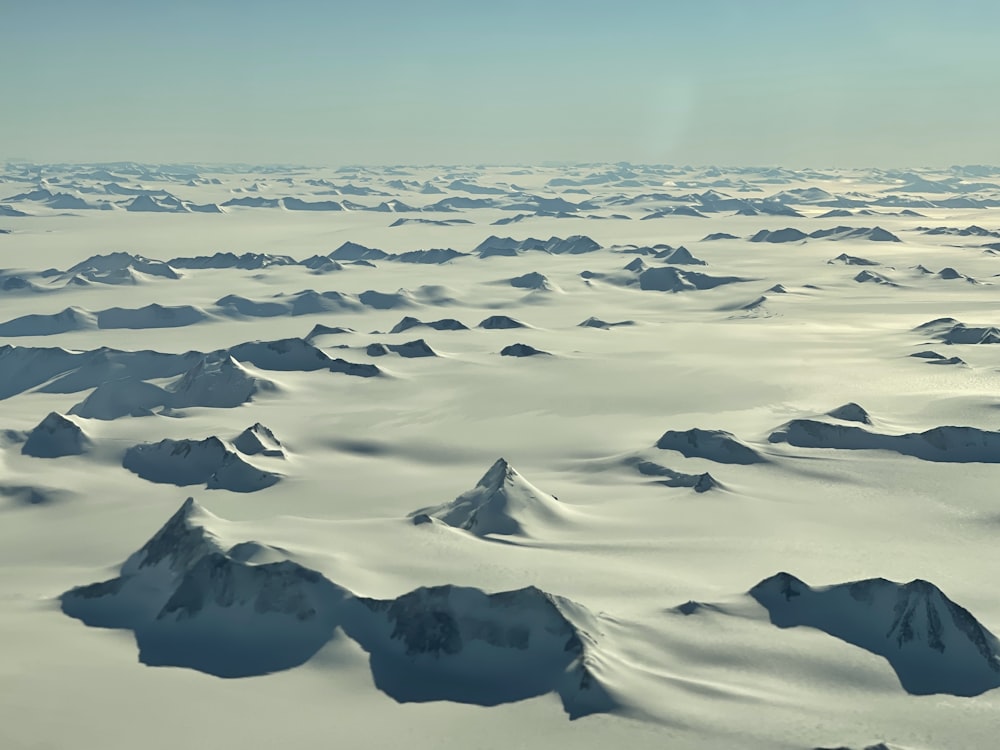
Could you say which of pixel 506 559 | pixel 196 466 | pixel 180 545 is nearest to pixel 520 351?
pixel 196 466

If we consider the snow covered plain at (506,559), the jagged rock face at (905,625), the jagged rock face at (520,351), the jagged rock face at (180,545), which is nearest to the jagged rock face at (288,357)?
the snow covered plain at (506,559)

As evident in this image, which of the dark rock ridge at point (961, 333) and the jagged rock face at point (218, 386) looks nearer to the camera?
the jagged rock face at point (218, 386)

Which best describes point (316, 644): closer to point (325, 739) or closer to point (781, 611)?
point (325, 739)

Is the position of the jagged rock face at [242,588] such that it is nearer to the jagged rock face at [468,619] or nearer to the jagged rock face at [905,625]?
the jagged rock face at [468,619]

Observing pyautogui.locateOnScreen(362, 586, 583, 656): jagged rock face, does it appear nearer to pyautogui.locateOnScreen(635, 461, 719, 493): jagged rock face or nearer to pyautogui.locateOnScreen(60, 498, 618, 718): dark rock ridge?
pyautogui.locateOnScreen(60, 498, 618, 718): dark rock ridge

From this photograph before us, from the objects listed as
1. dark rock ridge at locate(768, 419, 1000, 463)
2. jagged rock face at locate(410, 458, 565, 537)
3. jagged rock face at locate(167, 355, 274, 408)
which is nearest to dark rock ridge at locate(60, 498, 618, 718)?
jagged rock face at locate(410, 458, 565, 537)
